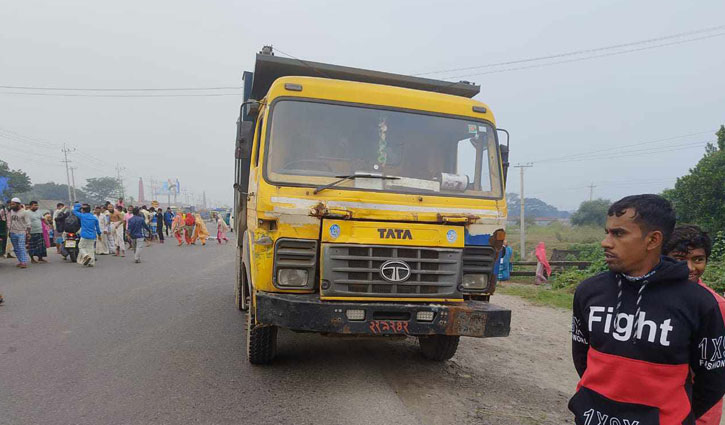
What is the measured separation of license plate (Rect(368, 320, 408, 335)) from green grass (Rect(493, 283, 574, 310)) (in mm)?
6557

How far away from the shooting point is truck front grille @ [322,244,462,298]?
3643 millimetres

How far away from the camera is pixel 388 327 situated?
11.9 feet

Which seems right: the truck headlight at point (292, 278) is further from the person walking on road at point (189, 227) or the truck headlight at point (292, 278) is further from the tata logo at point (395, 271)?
the person walking on road at point (189, 227)

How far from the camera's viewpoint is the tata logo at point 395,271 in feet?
12.1

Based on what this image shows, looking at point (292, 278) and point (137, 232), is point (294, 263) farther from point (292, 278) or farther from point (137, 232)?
point (137, 232)

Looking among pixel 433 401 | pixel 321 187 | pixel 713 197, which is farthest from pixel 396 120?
pixel 713 197

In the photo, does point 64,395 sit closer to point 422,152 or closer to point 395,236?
point 395,236

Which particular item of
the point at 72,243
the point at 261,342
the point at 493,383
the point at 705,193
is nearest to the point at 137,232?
the point at 72,243

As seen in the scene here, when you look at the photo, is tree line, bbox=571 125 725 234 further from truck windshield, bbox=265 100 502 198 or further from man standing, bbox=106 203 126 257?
man standing, bbox=106 203 126 257

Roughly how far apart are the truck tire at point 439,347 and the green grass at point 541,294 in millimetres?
5189

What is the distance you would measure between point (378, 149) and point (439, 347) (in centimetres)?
219

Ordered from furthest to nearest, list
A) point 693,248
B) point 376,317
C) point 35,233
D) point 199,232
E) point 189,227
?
point 199,232, point 189,227, point 35,233, point 376,317, point 693,248

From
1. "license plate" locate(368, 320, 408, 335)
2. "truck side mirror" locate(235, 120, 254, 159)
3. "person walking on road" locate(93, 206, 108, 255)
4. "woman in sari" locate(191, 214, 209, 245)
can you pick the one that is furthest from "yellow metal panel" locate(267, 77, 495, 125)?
"woman in sari" locate(191, 214, 209, 245)

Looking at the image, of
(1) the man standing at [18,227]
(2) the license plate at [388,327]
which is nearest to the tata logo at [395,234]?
(2) the license plate at [388,327]
